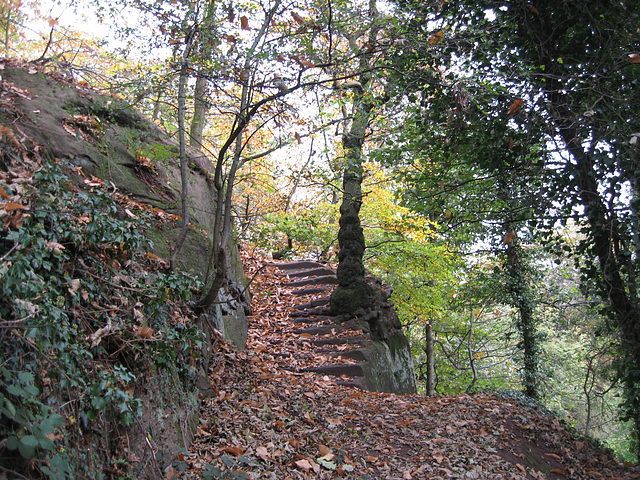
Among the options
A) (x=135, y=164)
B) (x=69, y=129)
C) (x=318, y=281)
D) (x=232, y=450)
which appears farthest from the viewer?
(x=318, y=281)

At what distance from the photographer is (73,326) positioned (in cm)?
287

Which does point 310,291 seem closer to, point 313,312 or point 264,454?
point 313,312

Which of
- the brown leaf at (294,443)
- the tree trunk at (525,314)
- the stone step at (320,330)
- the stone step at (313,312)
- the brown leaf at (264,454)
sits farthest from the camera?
the tree trunk at (525,314)

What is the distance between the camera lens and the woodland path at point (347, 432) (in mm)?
3857

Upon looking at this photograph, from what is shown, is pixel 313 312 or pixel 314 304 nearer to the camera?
pixel 313 312

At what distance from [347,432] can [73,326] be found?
315 centimetres

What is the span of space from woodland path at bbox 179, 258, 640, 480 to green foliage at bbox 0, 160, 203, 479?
81 centimetres

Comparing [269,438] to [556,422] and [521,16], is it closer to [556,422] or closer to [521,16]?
[556,422]

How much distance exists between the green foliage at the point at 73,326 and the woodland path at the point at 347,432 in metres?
0.81

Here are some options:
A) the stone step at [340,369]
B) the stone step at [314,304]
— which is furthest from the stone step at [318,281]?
the stone step at [340,369]

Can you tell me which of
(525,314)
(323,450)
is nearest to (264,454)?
(323,450)

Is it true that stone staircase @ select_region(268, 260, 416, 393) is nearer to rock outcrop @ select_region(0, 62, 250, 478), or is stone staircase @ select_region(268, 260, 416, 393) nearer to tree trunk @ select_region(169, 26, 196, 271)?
rock outcrop @ select_region(0, 62, 250, 478)

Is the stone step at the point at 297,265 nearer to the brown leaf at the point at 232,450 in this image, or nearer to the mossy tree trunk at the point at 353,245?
the mossy tree trunk at the point at 353,245

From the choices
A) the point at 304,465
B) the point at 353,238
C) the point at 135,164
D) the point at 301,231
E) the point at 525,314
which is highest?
the point at 301,231
